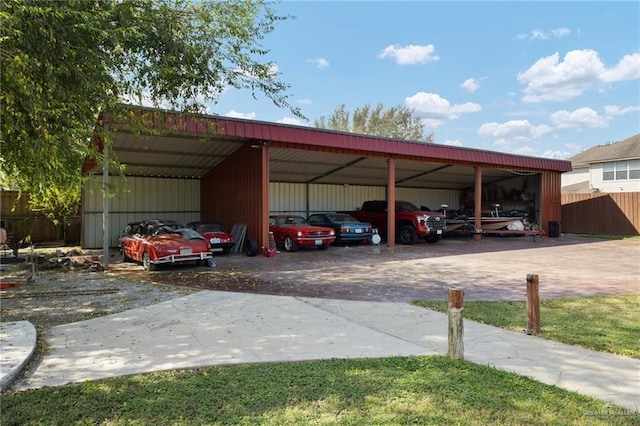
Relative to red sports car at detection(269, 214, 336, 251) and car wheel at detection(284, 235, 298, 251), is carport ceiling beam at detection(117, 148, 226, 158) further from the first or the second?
car wheel at detection(284, 235, 298, 251)

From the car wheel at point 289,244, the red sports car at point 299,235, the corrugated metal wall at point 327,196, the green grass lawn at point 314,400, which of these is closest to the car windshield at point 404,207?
the red sports car at point 299,235

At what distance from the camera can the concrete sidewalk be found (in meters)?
4.16

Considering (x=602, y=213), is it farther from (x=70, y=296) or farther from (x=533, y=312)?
(x=70, y=296)

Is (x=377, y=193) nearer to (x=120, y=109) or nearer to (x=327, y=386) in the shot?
(x=120, y=109)

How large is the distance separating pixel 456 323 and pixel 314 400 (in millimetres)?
1774

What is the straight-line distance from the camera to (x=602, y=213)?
2545 cm

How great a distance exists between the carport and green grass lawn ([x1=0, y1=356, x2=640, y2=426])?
22.5 ft

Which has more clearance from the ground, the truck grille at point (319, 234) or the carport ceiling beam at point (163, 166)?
the carport ceiling beam at point (163, 166)

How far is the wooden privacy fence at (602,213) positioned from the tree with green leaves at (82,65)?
24593mm

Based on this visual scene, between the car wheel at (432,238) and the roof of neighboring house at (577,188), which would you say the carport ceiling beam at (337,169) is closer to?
the car wheel at (432,238)

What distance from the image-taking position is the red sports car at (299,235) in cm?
1564

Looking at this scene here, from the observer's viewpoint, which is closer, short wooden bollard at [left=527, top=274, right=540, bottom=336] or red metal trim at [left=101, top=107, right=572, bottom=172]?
short wooden bollard at [left=527, top=274, right=540, bottom=336]

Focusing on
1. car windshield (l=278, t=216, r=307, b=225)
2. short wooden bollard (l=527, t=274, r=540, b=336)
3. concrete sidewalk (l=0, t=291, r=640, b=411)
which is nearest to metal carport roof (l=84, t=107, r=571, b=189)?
car windshield (l=278, t=216, r=307, b=225)

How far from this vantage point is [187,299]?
24.7 ft
